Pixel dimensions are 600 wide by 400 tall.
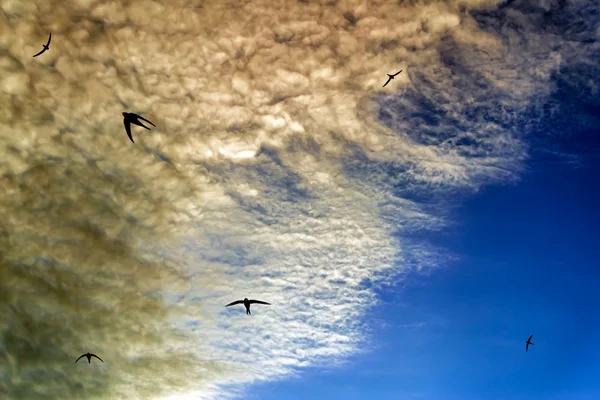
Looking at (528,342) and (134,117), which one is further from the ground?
(134,117)

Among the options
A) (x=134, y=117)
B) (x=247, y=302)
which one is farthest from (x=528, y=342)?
(x=134, y=117)

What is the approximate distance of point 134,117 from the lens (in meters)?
24.2

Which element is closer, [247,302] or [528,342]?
[247,302]

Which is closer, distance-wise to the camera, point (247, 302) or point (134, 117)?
point (134, 117)

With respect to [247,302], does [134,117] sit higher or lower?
higher

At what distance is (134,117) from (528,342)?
49883 mm

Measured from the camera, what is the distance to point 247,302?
3309cm

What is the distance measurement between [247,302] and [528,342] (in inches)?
1447

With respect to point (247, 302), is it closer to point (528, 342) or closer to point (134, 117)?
point (134, 117)

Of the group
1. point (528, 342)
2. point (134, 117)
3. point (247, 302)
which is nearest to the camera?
point (134, 117)

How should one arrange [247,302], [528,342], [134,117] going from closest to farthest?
[134,117] < [247,302] < [528,342]

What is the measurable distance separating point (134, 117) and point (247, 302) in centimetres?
1644

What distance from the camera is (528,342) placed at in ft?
165
